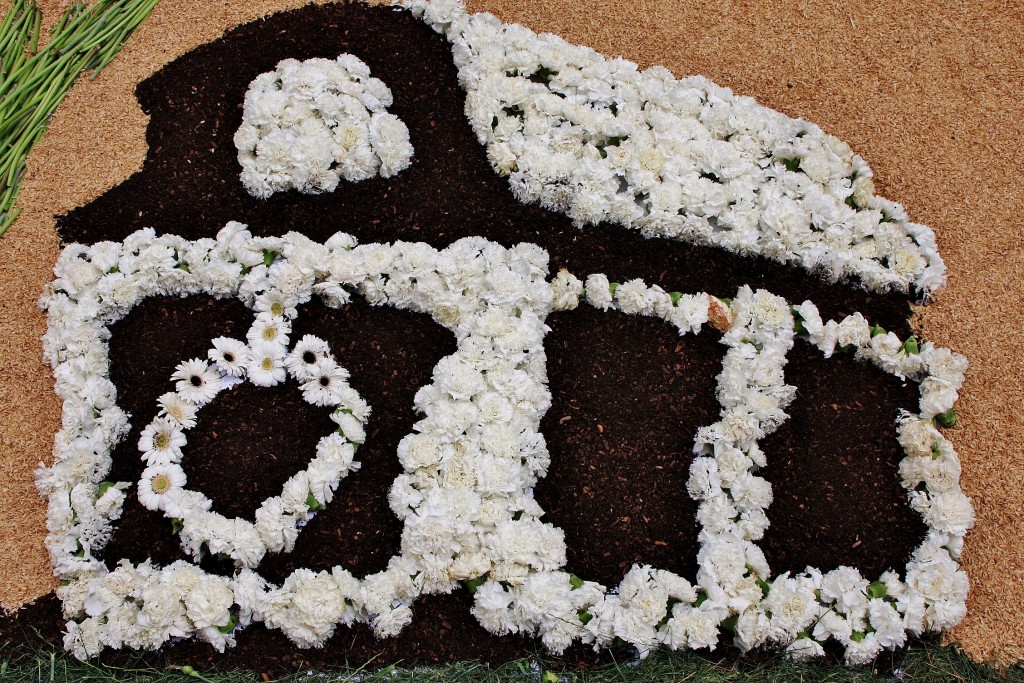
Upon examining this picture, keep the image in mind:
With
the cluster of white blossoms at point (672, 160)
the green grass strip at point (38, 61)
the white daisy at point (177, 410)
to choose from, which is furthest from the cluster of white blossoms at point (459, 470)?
the green grass strip at point (38, 61)

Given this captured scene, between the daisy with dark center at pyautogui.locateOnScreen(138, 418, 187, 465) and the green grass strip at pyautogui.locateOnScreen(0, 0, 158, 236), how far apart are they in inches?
51.0

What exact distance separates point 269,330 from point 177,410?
1.70ft

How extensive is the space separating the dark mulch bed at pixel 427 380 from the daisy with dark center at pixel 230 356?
0.40 feet

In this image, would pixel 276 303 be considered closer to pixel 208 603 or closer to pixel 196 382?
pixel 196 382

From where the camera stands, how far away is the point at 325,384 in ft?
11.5

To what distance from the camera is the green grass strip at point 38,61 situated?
3.84 m

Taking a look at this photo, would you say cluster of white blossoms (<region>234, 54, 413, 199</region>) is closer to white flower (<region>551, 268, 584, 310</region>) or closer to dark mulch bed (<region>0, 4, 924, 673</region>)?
dark mulch bed (<region>0, 4, 924, 673</region>)

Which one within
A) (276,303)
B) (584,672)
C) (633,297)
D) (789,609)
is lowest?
(584,672)

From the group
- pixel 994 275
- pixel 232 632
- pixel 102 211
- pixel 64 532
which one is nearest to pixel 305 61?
pixel 102 211

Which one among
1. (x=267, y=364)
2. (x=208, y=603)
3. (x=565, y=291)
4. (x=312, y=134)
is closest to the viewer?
(x=208, y=603)

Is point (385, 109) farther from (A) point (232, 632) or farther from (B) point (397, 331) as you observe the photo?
(A) point (232, 632)

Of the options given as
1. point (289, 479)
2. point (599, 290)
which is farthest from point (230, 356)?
point (599, 290)

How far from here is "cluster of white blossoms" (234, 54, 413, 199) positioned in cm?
370

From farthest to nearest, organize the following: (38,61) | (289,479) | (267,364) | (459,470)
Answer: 1. (38,61)
2. (267,364)
3. (289,479)
4. (459,470)
